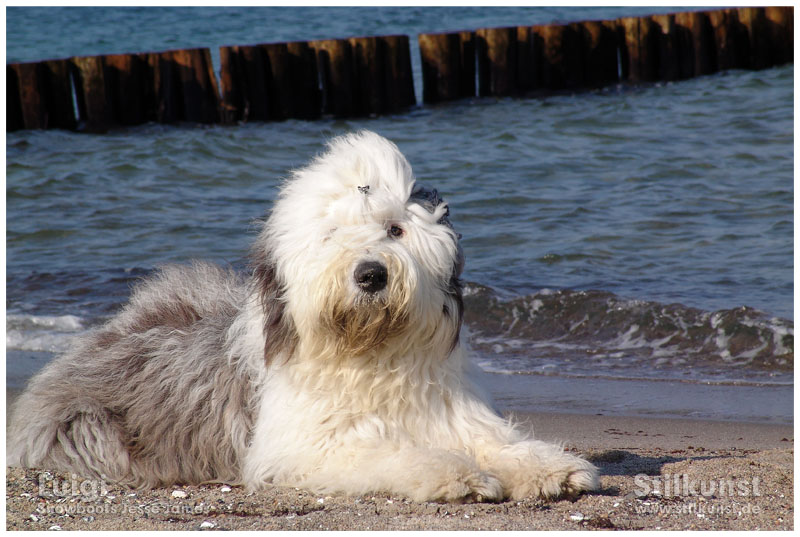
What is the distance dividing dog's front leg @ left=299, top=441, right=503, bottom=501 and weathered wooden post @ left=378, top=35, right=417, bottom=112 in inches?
498

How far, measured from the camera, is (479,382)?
13.2ft

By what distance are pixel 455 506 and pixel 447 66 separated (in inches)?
535

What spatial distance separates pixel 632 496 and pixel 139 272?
20.7ft

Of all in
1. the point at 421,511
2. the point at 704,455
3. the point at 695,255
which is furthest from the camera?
the point at 695,255

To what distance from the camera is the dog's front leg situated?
137 inches

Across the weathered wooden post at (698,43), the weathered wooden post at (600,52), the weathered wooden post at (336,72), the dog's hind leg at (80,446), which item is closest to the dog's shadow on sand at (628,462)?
the dog's hind leg at (80,446)

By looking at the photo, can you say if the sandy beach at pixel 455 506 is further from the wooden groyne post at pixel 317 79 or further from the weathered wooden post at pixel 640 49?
the weathered wooden post at pixel 640 49

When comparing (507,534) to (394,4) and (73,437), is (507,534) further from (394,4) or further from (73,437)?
(394,4)

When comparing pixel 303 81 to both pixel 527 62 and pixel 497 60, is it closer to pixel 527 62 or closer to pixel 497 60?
pixel 497 60

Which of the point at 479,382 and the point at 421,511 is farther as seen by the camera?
the point at 479,382

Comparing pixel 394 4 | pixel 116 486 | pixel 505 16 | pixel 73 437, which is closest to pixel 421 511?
pixel 116 486

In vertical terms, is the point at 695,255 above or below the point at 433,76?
below

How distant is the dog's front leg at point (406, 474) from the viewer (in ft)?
11.4

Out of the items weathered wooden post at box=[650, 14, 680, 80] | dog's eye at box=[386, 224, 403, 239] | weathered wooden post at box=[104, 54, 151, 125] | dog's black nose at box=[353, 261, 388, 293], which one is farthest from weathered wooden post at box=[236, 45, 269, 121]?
dog's black nose at box=[353, 261, 388, 293]
